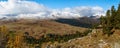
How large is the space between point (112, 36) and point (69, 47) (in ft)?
80.5

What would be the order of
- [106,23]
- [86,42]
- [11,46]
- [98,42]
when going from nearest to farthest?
[98,42] < [86,42] < [106,23] < [11,46]

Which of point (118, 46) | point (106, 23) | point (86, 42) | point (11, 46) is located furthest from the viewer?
point (11, 46)

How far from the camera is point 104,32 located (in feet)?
471

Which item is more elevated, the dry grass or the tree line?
the tree line

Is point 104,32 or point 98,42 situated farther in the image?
point 104,32

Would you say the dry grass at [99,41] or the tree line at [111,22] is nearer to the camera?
the dry grass at [99,41]

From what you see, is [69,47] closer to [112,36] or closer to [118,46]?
[112,36]

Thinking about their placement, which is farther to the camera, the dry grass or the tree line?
the tree line

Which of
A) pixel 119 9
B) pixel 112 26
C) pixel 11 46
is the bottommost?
pixel 11 46

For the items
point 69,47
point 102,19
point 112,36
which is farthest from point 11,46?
point 112,36

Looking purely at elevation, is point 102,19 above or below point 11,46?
above

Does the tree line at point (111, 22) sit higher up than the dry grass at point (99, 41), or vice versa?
the tree line at point (111, 22)

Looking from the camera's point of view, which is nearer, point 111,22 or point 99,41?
point 99,41

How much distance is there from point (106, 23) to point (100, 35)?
12495mm
